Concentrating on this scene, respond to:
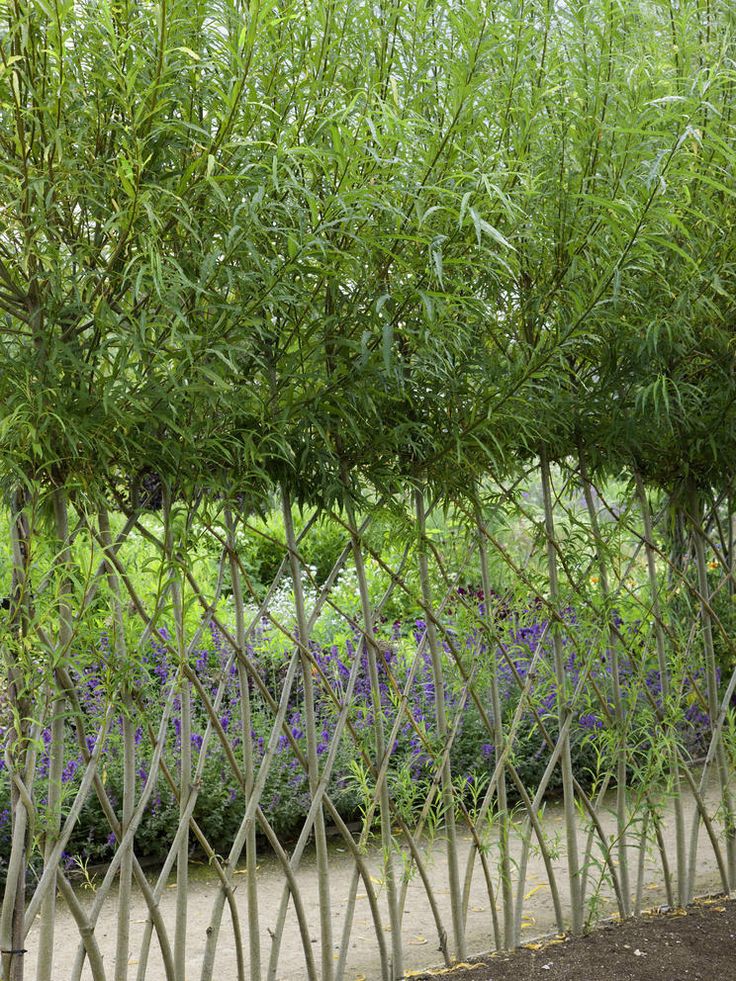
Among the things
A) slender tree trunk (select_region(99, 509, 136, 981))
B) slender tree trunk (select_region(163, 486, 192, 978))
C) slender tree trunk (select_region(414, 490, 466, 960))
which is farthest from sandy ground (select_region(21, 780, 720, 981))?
slender tree trunk (select_region(99, 509, 136, 981))

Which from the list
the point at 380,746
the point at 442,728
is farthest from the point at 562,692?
the point at 380,746

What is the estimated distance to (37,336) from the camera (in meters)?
2.12

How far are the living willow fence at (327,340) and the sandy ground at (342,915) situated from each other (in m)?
0.31

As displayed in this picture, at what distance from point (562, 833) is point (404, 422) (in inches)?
116

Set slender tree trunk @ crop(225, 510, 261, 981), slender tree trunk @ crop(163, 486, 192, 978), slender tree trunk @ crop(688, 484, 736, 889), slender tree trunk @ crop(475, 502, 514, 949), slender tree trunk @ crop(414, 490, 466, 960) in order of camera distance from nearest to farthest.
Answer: slender tree trunk @ crop(163, 486, 192, 978), slender tree trunk @ crop(225, 510, 261, 981), slender tree trunk @ crop(414, 490, 466, 960), slender tree trunk @ crop(475, 502, 514, 949), slender tree trunk @ crop(688, 484, 736, 889)

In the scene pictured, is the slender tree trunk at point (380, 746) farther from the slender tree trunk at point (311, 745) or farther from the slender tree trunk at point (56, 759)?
the slender tree trunk at point (56, 759)

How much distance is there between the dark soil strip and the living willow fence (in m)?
0.10

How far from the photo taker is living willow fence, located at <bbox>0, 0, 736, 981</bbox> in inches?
82.1

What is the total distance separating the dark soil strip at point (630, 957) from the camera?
2.96 metres

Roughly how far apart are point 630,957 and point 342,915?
4.20 feet

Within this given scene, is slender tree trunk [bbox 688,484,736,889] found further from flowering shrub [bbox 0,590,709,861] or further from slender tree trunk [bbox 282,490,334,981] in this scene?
slender tree trunk [bbox 282,490,334,981]

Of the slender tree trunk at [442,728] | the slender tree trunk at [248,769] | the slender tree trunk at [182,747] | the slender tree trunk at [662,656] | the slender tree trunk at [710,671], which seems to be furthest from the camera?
the slender tree trunk at [710,671]

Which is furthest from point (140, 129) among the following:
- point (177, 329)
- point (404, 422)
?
point (404, 422)

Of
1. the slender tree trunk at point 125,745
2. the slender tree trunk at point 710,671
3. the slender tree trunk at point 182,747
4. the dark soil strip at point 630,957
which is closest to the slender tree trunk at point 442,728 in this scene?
the dark soil strip at point 630,957
